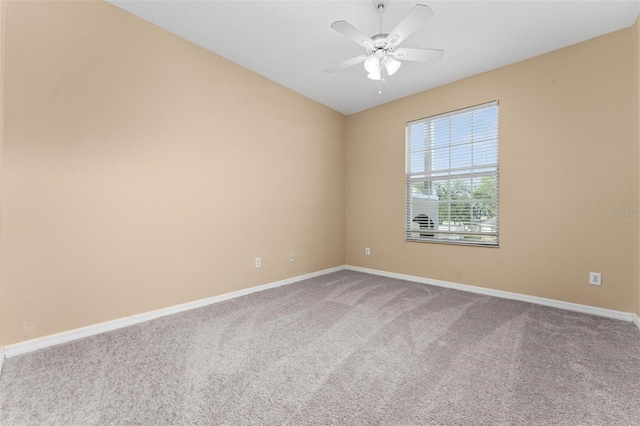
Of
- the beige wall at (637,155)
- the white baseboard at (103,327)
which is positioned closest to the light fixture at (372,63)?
the beige wall at (637,155)

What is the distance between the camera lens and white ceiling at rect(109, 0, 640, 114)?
7.41 ft

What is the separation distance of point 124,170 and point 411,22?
8.42ft

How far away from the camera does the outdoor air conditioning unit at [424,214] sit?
12.5 feet

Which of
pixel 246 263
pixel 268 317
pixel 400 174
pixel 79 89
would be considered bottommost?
pixel 268 317

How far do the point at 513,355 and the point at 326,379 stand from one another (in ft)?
4.35

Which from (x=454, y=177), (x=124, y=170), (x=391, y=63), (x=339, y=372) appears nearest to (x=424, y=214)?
(x=454, y=177)

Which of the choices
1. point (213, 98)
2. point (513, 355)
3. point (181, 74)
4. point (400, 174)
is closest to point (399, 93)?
point (400, 174)

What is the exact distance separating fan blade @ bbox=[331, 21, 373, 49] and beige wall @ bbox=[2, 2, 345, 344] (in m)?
1.64

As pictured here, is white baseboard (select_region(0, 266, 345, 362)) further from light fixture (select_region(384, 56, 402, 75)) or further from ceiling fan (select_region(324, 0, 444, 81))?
light fixture (select_region(384, 56, 402, 75))

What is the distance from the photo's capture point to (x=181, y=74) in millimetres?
2697

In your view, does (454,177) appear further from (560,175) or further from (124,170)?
(124,170)

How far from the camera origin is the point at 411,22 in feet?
6.07

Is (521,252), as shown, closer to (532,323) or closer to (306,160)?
(532,323)

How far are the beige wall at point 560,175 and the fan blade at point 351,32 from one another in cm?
198
